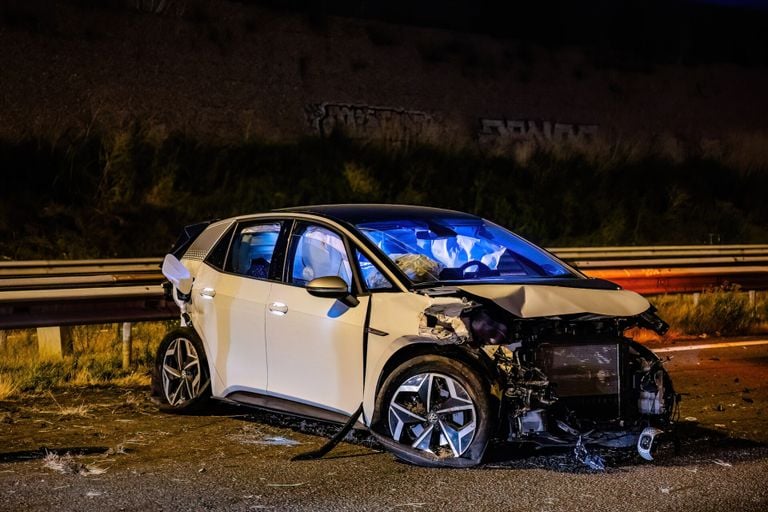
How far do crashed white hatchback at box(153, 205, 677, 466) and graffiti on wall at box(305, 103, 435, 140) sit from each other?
2383 centimetres

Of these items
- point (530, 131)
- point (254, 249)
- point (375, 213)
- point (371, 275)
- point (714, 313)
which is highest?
point (530, 131)

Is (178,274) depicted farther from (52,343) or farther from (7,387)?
(52,343)

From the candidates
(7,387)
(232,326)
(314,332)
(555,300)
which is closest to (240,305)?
(232,326)

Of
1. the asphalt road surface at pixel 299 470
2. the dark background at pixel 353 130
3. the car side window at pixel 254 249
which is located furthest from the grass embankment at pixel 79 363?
the dark background at pixel 353 130

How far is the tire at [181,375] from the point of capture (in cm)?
866

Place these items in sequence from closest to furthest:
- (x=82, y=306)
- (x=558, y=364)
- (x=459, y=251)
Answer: (x=558, y=364) < (x=459, y=251) < (x=82, y=306)

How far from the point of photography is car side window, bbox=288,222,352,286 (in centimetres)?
793

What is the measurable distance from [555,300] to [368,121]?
29.5 metres

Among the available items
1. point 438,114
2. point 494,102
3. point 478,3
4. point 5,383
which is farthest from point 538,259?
point 478,3

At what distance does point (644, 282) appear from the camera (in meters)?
13.2

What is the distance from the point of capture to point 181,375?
29.1 feet

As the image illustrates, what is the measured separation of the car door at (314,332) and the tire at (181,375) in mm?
866

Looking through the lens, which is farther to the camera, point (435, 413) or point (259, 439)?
point (259, 439)

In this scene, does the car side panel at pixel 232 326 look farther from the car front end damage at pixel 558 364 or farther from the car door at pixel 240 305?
the car front end damage at pixel 558 364
